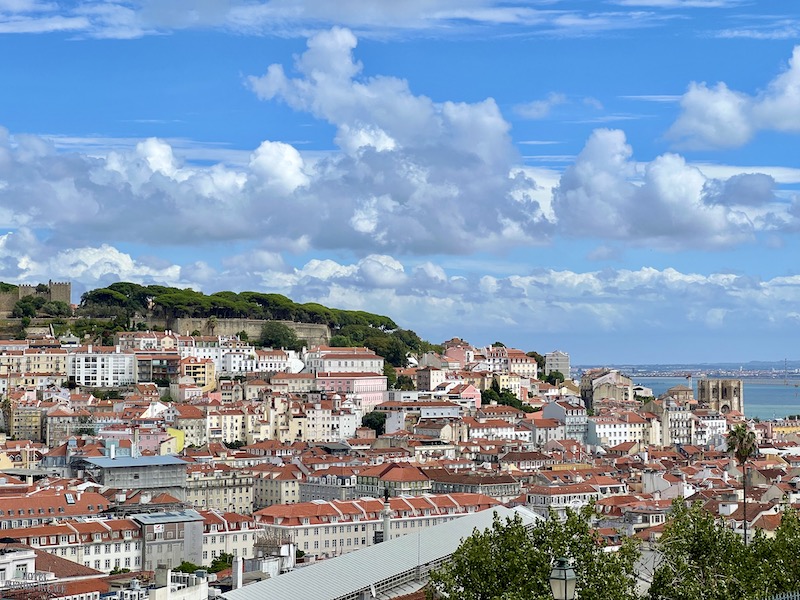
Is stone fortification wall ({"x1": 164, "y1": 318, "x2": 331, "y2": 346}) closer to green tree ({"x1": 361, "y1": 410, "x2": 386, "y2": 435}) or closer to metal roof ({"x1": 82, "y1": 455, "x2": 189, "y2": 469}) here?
green tree ({"x1": 361, "y1": 410, "x2": 386, "y2": 435})

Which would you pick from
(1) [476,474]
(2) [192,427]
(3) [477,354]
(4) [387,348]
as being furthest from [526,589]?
(3) [477,354]

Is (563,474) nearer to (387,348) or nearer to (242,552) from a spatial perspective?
(242,552)

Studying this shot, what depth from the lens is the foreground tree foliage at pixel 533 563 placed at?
44.9 feet

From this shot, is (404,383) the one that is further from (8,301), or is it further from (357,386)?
(8,301)

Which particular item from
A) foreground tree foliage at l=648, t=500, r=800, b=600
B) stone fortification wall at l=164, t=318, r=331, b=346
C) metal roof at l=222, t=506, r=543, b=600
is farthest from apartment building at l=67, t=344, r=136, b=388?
foreground tree foliage at l=648, t=500, r=800, b=600

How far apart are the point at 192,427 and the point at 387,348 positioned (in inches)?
913

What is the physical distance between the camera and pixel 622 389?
82625mm

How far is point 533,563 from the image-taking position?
14.4 metres

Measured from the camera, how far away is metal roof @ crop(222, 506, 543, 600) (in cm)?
1939

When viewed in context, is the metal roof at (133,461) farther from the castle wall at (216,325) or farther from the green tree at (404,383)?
the castle wall at (216,325)

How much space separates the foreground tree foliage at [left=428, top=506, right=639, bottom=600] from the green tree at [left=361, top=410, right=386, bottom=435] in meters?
51.0

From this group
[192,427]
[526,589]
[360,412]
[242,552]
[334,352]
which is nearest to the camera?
[526,589]

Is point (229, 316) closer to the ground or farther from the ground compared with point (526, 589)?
farther from the ground

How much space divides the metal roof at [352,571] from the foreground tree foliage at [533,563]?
104 inches
